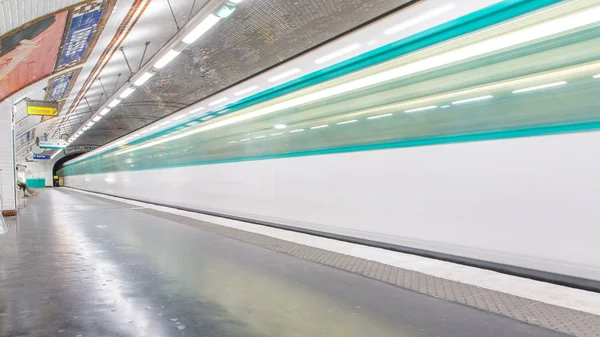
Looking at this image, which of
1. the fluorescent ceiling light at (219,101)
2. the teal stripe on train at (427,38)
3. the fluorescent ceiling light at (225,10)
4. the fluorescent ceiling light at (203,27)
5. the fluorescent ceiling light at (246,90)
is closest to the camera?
the teal stripe on train at (427,38)

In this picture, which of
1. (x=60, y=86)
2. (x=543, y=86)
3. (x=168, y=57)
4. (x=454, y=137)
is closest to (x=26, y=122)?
(x=60, y=86)

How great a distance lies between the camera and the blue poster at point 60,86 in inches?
434

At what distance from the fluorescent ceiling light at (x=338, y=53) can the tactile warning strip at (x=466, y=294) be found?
2.36 metres

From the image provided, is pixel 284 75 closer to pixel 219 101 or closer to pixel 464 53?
pixel 219 101

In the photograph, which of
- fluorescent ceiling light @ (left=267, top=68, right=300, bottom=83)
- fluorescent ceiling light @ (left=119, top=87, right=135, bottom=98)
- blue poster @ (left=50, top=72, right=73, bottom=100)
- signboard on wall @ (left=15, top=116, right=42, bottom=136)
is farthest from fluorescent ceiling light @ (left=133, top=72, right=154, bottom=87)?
signboard on wall @ (left=15, top=116, right=42, bottom=136)

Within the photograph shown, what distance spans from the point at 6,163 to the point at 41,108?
3674mm

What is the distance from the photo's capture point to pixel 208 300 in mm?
2523

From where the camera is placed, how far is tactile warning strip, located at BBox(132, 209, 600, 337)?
6.79ft

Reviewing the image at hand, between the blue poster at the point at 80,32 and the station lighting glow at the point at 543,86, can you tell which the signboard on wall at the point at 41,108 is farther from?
the station lighting glow at the point at 543,86

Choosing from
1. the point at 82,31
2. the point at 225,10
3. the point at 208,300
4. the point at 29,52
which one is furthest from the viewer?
the point at 82,31

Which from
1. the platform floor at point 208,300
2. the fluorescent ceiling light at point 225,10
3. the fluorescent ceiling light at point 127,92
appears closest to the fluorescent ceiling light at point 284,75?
the fluorescent ceiling light at point 225,10

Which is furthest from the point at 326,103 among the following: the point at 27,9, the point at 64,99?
the point at 64,99

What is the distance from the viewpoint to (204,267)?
137 inches

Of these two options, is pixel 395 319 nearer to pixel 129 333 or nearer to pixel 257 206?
pixel 129 333
